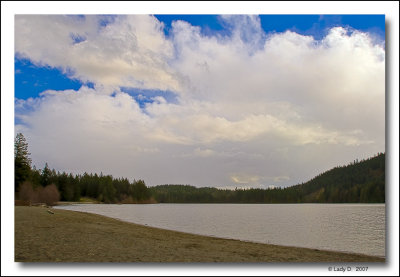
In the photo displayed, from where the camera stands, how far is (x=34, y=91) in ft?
56.1

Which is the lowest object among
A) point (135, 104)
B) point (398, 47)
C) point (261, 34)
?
point (135, 104)

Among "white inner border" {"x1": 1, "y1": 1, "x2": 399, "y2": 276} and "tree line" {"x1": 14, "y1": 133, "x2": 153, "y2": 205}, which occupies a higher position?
"white inner border" {"x1": 1, "y1": 1, "x2": 399, "y2": 276}

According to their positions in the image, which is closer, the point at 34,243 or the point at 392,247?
the point at 392,247

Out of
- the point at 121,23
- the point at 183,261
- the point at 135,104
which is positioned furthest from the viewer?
the point at 135,104

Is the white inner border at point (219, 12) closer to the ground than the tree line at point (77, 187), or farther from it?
farther from it

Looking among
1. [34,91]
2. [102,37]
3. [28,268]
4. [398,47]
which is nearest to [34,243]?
[28,268]

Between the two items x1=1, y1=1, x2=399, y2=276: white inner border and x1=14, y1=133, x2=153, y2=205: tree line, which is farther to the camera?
x1=14, y1=133, x2=153, y2=205: tree line

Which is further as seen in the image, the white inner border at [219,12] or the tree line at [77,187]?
Result: the tree line at [77,187]

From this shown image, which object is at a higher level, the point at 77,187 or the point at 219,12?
the point at 219,12

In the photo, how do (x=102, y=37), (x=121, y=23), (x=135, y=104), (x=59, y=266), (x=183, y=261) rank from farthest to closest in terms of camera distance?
(x=135, y=104)
(x=102, y=37)
(x=121, y=23)
(x=183, y=261)
(x=59, y=266)

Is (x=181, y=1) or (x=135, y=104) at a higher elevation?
(x=181, y=1)

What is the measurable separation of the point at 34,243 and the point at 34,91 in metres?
7.85

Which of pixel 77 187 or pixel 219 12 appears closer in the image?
pixel 219 12

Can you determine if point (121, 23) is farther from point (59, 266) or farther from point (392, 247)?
point (392, 247)
